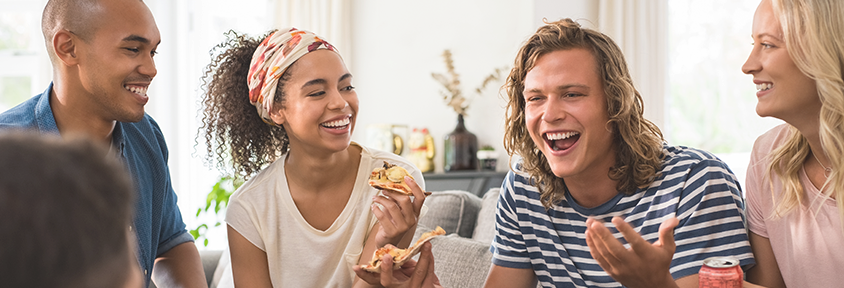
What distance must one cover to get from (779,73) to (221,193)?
13.7 ft

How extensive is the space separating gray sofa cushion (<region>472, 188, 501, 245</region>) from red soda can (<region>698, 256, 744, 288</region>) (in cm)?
139

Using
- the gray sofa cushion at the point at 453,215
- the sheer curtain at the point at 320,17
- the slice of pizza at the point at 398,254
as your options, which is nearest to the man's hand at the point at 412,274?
the slice of pizza at the point at 398,254

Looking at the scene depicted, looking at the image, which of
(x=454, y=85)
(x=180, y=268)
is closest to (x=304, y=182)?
(x=180, y=268)

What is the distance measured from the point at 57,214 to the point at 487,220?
216cm

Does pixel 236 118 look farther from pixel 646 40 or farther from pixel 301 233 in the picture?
pixel 646 40

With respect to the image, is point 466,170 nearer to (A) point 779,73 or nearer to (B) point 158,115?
(B) point 158,115

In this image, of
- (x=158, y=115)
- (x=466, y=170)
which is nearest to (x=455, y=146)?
(x=466, y=170)

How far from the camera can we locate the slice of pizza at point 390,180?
1774 millimetres

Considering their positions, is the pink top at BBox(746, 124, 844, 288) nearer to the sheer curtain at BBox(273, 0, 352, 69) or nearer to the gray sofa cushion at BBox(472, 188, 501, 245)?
the gray sofa cushion at BBox(472, 188, 501, 245)

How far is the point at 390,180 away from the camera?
6.02 feet

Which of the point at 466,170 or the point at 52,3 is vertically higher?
the point at 52,3

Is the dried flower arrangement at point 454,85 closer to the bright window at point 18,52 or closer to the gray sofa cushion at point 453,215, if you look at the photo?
the gray sofa cushion at point 453,215

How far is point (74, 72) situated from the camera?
185cm

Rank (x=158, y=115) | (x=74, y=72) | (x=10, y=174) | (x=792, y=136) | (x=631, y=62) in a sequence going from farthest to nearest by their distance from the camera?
(x=158, y=115) → (x=631, y=62) → (x=74, y=72) → (x=792, y=136) → (x=10, y=174)
